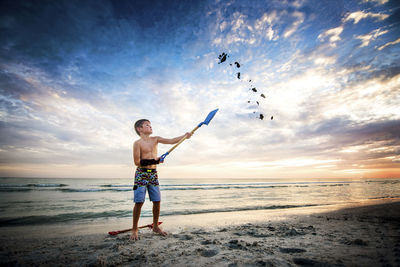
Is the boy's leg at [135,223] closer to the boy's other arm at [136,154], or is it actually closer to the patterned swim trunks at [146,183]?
the patterned swim trunks at [146,183]

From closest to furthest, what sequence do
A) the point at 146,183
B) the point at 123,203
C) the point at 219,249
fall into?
the point at 219,249 < the point at 146,183 < the point at 123,203

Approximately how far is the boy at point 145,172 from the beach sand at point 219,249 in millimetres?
552

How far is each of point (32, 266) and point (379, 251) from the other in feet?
16.4

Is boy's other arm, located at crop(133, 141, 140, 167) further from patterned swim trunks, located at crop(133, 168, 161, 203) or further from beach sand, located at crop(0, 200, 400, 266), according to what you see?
beach sand, located at crop(0, 200, 400, 266)

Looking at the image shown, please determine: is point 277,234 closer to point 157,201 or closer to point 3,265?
point 157,201

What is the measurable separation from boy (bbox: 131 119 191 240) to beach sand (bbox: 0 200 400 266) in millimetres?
552

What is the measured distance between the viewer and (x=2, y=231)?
14.5 ft

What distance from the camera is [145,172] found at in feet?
13.1

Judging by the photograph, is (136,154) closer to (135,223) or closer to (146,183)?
(146,183)

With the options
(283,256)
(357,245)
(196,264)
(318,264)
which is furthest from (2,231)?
(357,245)

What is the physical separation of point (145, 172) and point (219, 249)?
2208 mm

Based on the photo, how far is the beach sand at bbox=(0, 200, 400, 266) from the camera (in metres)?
2.38

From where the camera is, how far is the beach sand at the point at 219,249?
7.80 feet

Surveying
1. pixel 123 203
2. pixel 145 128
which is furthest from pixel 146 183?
pixel 123 203
